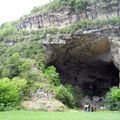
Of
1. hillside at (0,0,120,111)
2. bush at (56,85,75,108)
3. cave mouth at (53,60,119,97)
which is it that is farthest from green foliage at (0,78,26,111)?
cave mouth at (53,60,119,97)

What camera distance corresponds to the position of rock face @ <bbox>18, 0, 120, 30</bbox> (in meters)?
45.0

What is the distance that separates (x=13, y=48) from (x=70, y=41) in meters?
6.99

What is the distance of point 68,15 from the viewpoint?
4691 centimetres

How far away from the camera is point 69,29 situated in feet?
145

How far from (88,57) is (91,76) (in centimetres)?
456

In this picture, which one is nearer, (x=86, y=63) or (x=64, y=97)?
(x=64, y=97)

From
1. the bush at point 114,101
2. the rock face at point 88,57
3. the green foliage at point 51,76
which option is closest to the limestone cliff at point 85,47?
the rock face at point 88,57

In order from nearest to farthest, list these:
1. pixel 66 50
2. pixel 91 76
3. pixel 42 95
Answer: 1. pixel 42 95
2. pixel 66 50
3. pixel 91 76

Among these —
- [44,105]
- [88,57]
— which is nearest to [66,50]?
[88,57]

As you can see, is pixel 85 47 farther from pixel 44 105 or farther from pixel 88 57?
pixel 44 105

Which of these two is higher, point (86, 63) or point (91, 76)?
point (86, 63)

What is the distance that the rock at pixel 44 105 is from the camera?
3234 cm

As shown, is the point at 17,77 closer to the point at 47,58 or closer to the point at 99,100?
the point at 47,58

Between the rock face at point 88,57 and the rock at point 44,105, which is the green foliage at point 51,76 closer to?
the rock face at point 88,57
